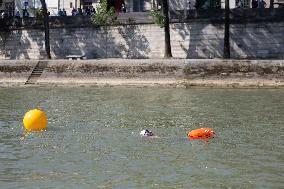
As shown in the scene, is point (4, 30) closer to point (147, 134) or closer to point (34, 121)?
A: point (34, 121)

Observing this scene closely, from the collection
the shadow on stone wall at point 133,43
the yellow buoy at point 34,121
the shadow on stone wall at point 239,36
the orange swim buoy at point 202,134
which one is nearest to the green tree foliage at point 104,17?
the shadow on stone wall at point 133,43

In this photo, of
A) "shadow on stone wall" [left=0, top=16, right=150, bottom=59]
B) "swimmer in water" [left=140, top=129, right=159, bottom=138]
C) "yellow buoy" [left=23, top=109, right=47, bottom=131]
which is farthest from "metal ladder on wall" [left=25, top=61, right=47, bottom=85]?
"swimmer in water" [left=140, top=129, right=159, bottom=138]

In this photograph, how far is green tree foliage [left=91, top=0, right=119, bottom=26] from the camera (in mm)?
52094

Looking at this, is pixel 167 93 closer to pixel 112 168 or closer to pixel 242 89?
pixel 242 89

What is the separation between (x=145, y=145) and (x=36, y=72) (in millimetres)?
27785

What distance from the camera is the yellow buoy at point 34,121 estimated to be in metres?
22.9

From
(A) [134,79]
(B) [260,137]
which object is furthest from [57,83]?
(B) [260,137]

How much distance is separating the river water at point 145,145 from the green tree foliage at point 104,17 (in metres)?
18.4

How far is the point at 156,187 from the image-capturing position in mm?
14547

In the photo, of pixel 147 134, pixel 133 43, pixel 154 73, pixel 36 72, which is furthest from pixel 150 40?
pixel 147 134

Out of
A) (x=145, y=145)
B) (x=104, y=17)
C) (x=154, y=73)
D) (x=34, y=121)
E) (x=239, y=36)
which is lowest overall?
(x=154, y=73)

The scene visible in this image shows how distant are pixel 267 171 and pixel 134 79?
27.2 meters

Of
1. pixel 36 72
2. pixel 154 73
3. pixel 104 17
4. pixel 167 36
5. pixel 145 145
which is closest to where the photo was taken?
pixel 145 145

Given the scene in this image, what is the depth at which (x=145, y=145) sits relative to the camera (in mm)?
A: 19922
